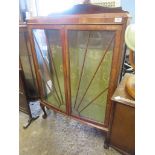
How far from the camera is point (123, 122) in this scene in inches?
46.9

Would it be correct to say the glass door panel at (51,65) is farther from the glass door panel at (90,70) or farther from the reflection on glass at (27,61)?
the reflection on glass at (27,61)

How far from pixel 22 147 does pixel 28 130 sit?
216 millimetres

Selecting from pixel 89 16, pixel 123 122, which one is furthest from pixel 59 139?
pixel 89 16

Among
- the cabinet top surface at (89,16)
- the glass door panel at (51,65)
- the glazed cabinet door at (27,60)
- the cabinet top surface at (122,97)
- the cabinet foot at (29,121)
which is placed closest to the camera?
the cabinet top surface at (89,16)

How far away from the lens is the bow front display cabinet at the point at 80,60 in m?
1.04

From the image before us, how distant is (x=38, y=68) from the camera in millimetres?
1573

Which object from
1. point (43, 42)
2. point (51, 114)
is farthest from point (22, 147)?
point (43, 42)

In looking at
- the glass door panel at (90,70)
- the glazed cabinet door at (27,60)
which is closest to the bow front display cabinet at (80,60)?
the glass door panel at (90,70)

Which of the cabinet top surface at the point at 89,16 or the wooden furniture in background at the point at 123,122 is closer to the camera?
the cabinet top surface at the point at 89,16

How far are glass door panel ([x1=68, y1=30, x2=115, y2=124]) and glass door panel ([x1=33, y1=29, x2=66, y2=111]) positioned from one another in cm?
13

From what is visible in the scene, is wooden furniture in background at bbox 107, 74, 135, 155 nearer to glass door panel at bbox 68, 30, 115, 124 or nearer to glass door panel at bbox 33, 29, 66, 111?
glass door panel at bbox 68, 30, 115, 124

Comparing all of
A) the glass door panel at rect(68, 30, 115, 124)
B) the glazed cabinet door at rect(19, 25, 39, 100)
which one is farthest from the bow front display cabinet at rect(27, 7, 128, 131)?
the glazed cabinet door at rect(19, 25, 39, 100)

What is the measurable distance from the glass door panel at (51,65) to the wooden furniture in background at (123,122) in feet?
1.77
